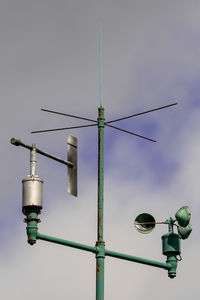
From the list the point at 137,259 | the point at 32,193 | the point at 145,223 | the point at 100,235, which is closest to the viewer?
the point at 32,193

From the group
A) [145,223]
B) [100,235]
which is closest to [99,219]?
[100,235]

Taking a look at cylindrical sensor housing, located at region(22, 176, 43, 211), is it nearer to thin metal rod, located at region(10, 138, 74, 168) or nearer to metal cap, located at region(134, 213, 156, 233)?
thin metal rod, located at region(10, 138, 74, 168)

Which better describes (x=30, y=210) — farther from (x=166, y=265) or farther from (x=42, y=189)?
(x=166, y=265)

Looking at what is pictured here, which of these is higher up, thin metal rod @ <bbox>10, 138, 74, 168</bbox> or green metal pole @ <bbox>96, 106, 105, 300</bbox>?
thin metal rod @ <bbox>10, 138, 74, 168</bbox>

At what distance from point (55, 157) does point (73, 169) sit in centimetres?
60

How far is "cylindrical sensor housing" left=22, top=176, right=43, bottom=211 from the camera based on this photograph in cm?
1644

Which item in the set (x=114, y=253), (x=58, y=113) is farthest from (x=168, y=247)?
(x=58, y=113)

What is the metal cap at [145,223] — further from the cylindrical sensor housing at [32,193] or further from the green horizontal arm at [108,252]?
the cylindrical sensor housing at [32,193]

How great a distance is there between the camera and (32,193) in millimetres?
16469

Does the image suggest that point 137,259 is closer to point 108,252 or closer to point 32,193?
point 108,252

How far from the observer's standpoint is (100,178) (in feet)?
57.2

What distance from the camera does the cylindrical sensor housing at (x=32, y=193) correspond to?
16.4 meters

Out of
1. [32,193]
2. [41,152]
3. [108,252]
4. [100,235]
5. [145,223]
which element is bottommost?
[108,252]

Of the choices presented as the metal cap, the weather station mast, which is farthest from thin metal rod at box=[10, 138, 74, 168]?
the metal cap
